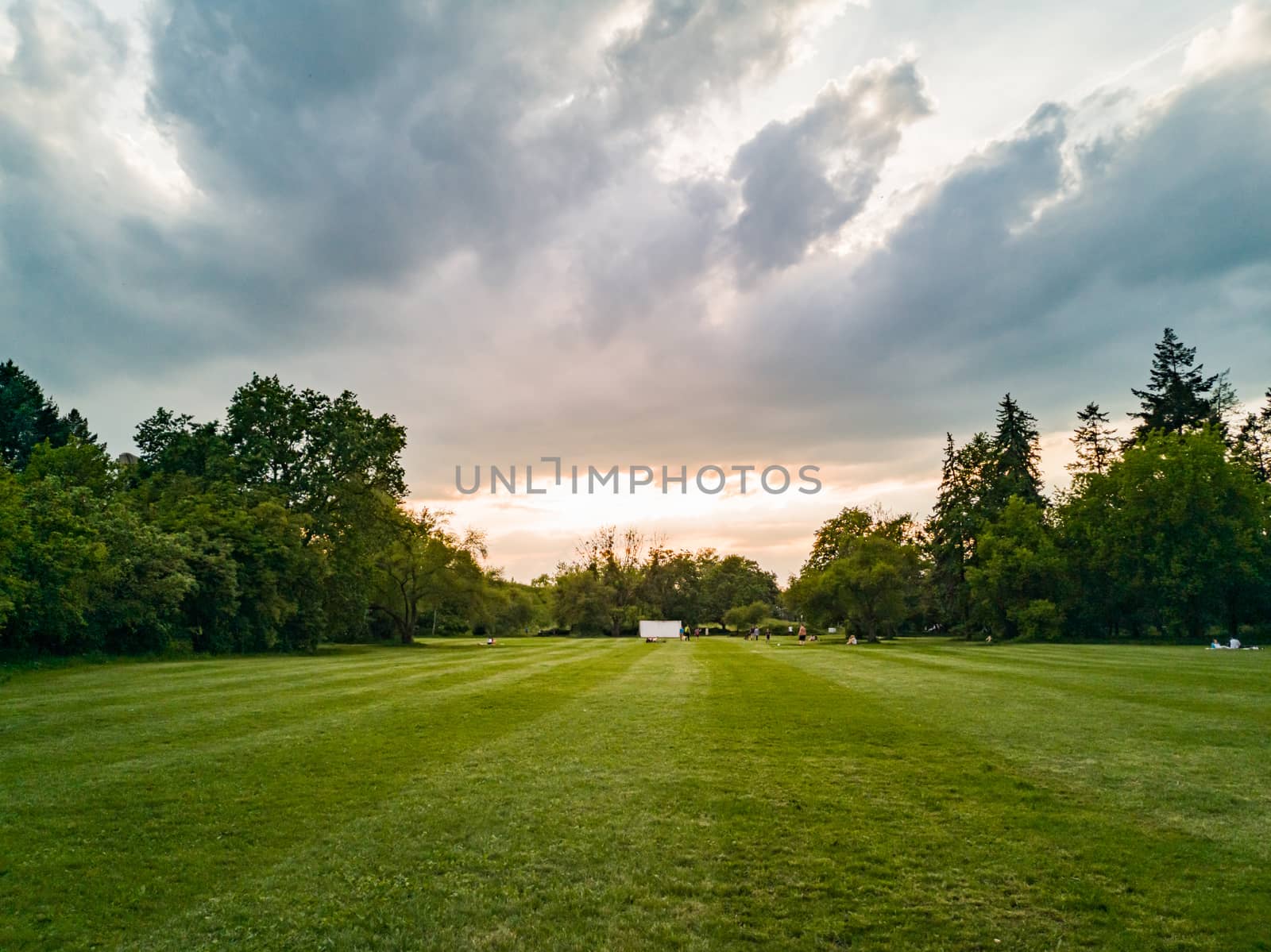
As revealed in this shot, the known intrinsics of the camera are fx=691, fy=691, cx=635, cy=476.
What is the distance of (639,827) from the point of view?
A: 729 centimetres

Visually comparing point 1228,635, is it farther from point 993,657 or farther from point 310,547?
point 310,547

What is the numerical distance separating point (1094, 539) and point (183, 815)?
58986 mm

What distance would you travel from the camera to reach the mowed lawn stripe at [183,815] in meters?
5.56

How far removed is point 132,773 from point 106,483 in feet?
119

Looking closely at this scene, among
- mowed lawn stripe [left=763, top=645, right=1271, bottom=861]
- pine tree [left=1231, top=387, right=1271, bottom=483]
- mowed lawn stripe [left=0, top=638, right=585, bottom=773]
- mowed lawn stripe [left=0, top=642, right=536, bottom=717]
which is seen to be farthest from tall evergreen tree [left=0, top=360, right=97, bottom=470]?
pine tree [left=1231, top=387, right=1271, bottom=483]

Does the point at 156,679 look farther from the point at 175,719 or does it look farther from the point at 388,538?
the point at 388,538

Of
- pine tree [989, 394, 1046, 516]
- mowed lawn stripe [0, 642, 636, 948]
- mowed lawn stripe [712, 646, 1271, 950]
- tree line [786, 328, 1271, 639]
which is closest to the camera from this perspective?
mowed lawn stripe [712, 646, 1271, 950]

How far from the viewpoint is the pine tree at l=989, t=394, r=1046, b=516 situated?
68688mm

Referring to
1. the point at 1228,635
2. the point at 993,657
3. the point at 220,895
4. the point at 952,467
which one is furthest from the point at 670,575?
the point at 220,895

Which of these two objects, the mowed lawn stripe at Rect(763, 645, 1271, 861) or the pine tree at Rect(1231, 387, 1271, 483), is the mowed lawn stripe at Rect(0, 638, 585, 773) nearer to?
the mowed lawn stripe at Rect(763, 645, 1271, 861)

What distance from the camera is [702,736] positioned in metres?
12.1

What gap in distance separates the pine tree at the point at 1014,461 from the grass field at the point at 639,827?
58.8 meters

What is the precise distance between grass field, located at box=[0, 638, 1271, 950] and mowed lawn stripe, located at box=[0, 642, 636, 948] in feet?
0.14

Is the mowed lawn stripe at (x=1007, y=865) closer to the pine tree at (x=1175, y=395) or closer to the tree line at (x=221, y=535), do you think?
the tree line at (x=221, y=535)
